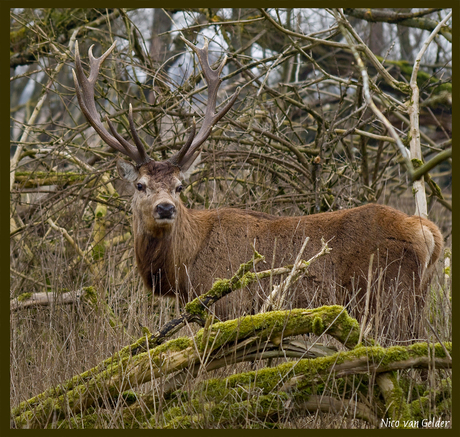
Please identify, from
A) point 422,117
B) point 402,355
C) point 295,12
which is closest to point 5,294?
point 402,355

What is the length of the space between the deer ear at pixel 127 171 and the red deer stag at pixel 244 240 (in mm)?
10

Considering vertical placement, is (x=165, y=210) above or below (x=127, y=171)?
below

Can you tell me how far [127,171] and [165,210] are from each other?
2.63 ft

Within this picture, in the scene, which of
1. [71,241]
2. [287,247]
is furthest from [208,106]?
[71,241]

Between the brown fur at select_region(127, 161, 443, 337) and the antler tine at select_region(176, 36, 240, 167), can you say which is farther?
the antler tine at select_region(176, 36, 240, 167)

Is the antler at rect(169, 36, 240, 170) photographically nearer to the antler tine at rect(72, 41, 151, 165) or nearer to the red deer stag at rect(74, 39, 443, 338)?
the red deer stag at rect(74, 39, 443, 338)

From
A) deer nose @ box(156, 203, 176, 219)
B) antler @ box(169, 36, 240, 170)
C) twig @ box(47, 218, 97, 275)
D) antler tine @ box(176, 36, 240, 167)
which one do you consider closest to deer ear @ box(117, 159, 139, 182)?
antler @ box(169, 36, 240, 170)

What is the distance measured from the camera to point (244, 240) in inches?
214

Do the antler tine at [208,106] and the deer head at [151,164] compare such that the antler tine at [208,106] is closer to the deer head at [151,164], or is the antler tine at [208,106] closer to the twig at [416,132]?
the deer head at [151,164]

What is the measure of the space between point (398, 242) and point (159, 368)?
2.56 m

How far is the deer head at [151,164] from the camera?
5199 millimetres

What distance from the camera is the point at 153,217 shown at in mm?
5223

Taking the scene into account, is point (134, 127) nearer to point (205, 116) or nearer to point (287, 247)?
point (205, 116)

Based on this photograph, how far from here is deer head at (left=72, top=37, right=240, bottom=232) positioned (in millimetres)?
5199
